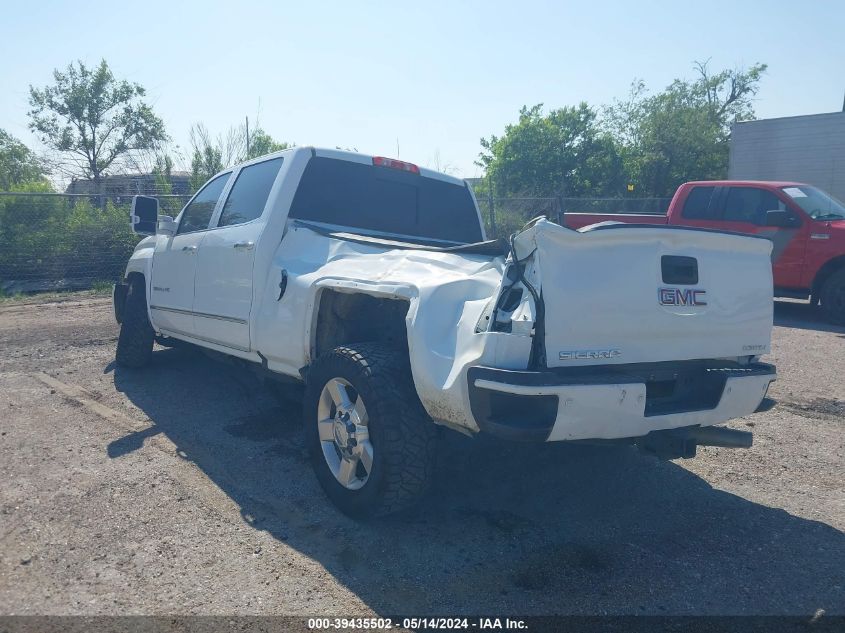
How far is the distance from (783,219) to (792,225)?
0.14 metres

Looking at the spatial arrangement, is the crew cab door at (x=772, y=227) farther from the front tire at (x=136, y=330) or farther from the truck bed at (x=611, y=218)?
the front tire at (x=136, y=330)

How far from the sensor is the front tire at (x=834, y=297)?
916cm

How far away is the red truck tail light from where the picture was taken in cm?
499

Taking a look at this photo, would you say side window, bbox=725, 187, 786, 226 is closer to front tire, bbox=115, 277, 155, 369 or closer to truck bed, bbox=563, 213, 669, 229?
truck bed, bbox=563, 213, 669, 229

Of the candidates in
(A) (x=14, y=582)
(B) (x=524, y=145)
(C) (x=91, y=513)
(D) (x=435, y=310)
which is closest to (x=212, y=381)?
(C) (x=91, y=513)

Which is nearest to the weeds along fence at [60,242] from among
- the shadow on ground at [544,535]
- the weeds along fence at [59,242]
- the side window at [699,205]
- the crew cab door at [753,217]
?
the weeds along fence at [59,242]

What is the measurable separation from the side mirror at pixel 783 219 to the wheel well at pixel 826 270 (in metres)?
0.68

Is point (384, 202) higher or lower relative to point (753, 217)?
lower

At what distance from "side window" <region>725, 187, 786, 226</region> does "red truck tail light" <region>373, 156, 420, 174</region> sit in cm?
669

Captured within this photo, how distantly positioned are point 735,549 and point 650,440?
26.4 inches

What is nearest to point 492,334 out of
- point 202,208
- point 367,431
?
point 367,431

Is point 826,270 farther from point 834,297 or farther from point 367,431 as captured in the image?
point 367,431

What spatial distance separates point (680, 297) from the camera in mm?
3102

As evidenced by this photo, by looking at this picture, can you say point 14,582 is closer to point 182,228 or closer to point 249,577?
point 249,577
